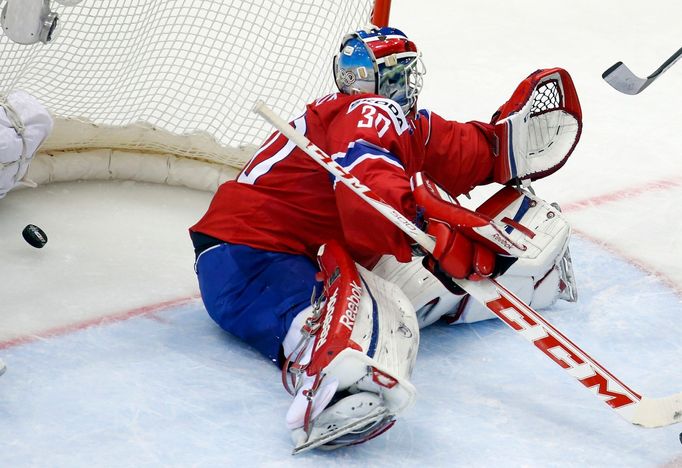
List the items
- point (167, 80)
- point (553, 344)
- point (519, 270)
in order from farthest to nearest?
1. point (167, 80)
2. point (519, 270)
3. point (553, 344)

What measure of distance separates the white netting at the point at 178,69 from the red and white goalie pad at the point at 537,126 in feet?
2.20

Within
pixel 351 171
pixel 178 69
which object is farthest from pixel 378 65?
pixel 178 69

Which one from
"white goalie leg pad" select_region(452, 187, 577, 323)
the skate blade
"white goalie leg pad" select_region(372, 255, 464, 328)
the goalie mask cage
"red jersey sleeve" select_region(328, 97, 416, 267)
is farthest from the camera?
the goalie mask cage

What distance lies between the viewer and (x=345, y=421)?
238cm

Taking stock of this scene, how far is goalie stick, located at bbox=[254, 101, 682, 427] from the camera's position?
2.44 m

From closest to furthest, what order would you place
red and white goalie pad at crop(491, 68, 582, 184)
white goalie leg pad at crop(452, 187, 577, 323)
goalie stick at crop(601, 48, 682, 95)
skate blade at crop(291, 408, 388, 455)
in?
skate blade at crop(291, 408, 388, 455)
white goalie leg pad at crop(452, 187, 577, 323)
red and white goalie pad at crop(491, 68, 582, 184)
goalie stick at crop(601, 48, 682, 95)

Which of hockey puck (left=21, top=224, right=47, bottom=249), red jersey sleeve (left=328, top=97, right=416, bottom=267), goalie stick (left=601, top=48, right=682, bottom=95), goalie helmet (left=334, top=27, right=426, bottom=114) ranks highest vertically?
goalie stick (left=601, top=48, right=682, bottom=95)

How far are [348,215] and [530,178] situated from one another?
31.0 inches

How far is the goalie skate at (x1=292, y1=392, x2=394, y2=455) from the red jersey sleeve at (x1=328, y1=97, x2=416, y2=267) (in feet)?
1.06

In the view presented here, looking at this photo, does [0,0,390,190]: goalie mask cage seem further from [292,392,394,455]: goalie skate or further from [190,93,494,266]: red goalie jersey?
[292,392,394,455]: goalie skate

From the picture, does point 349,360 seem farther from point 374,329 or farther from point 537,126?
point 537,126

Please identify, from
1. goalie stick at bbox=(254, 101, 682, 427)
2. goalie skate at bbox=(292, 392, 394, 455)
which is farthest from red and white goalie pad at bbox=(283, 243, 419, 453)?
goalie stick at bbox=(254, 101, 682, 427)

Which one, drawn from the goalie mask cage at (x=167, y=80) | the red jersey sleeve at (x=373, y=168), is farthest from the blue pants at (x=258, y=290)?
the goalie mask cage at (x=167, y=80)

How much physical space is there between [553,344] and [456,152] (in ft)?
2.33
